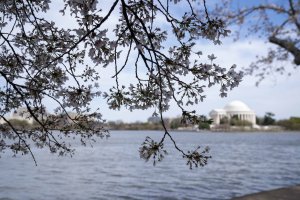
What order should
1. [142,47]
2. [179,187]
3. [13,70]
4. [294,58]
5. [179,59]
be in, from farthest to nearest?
1. [179,187]
2. [294,58]
3. [13,70]
4. [179,59]
5. [142,47]

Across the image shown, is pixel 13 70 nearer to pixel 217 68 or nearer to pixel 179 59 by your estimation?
pixel 179 59

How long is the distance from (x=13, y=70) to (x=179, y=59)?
2.42 metres

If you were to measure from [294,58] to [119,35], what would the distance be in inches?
358

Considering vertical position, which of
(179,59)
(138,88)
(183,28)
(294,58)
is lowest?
(138,88)

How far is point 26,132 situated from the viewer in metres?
5.91

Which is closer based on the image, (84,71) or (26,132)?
(84,71)

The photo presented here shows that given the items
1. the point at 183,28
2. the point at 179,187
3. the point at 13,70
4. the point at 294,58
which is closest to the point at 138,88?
the point at 183,28

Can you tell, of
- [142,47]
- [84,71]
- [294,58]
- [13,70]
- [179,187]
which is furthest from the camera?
[179,187]

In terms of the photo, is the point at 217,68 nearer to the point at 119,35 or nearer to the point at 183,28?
the point at 183,28

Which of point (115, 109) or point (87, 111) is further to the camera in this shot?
point (87, 111)

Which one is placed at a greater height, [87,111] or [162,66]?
[162,66]

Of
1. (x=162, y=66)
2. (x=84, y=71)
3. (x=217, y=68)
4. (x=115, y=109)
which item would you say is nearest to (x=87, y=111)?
(x=84, y=71)

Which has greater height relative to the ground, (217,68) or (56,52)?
(56,52)

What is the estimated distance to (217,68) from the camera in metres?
3.99
